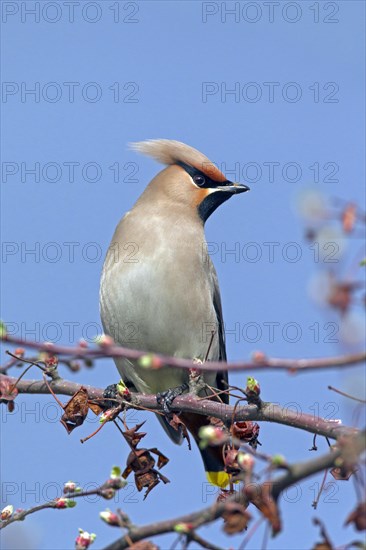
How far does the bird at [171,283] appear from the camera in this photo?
5.24m

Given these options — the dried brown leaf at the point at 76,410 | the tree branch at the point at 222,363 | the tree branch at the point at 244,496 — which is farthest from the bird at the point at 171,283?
the tree branch at the point at 222,363

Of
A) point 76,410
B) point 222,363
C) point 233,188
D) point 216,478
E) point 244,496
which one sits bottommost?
point 216,478

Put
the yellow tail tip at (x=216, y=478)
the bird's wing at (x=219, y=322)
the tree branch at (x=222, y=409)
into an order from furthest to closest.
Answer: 1. the bird's wing at (x=219, y=322)
2. the yellow tail tip at (x=216, y=478)
3. the tree branch at (x=222, y=409)

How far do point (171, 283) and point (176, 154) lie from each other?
1.10m

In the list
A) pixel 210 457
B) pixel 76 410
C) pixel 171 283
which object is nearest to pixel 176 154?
pixel 171 283

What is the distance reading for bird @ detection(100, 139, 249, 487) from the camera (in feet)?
17.2

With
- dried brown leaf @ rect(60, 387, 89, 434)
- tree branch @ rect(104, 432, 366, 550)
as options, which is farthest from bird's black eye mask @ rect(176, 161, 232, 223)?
tree branch @ rect(104, 432, 366, 550)

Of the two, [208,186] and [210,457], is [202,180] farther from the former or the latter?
[210,457]

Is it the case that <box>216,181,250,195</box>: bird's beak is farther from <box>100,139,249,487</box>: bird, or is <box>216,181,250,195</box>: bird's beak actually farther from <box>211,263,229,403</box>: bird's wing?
<box>211,263,229,403</box>: bird's wing

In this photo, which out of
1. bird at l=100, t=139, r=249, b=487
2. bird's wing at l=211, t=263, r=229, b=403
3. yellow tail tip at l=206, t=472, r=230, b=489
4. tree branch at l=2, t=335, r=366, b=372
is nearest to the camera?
tree branch at l=2, t=335, r=366, b=372

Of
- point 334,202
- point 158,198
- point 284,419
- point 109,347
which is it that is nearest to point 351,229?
point 334,202

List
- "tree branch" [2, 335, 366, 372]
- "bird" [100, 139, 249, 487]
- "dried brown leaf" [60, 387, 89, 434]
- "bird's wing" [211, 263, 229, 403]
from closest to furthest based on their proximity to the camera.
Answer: "tree branch" [2, 335, 366, 372] → "dried brown leaf" [60, 387, 89, 434] → "bird" [100, 139, 249, 487] → "bird's wing" [211, 263, 229, 403]

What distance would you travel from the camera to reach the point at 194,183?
5.94 meters

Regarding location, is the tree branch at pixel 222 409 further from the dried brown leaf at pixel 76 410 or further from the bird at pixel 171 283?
the bird at pixel 171 283
